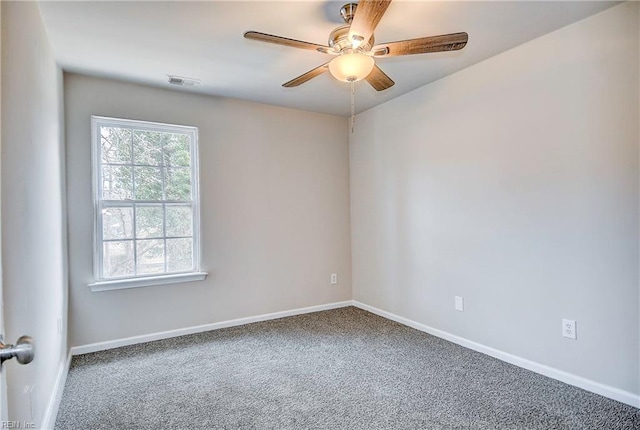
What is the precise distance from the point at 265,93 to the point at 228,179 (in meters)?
0.95

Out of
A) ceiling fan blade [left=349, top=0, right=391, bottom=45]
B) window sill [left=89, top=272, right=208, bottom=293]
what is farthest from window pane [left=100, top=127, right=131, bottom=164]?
ceiling fan blade [left=349, top=0, right=391, bottom=45]

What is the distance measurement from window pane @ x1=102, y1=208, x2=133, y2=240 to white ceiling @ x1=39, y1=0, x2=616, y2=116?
1.18 meters

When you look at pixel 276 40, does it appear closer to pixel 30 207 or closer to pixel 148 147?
pixel 30 207

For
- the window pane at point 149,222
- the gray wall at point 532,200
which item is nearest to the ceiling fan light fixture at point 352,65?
the gray wall at point 532,200

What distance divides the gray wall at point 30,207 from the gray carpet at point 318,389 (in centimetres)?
41

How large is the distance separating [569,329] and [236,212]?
3012 mm

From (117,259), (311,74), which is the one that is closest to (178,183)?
(117,259)

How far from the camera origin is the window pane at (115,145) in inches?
126

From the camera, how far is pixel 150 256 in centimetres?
340

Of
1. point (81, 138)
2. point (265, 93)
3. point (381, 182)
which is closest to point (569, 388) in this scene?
point (381, 182)

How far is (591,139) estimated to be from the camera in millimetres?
2297

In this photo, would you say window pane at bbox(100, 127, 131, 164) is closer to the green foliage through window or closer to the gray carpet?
the green foliage through window

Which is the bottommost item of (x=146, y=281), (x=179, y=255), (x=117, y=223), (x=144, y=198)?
(x=146, y=281)

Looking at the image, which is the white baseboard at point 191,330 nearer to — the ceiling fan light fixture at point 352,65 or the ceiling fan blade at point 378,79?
the ceiling fan blade at point 378,79
